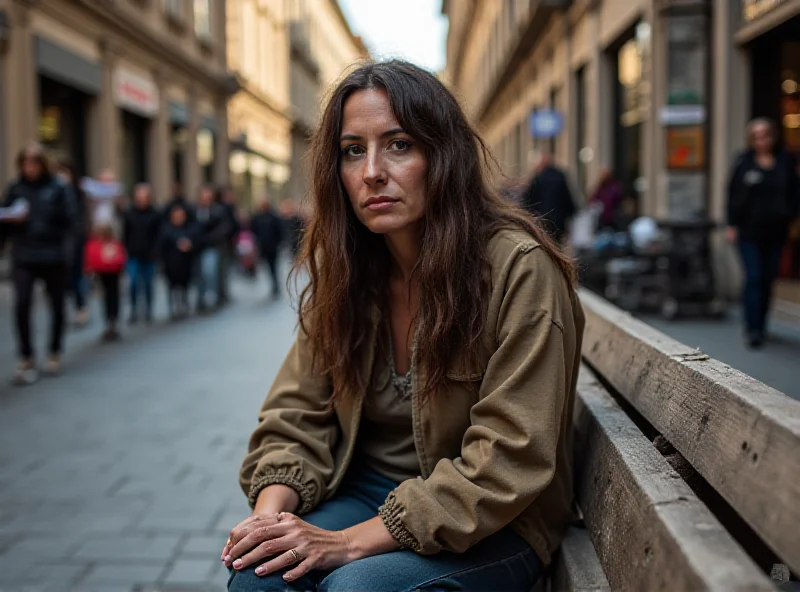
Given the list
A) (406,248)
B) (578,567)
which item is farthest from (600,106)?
(578,567)

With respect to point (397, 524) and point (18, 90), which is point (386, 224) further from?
point (18, 90)

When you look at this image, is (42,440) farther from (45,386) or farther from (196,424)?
(45,386)

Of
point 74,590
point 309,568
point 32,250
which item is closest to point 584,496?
point 309,568

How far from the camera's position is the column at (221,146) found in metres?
28.3

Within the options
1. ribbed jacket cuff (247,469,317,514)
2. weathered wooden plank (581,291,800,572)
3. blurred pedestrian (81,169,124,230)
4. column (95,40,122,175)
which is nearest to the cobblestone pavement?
ribbed jacket cuff (247,469,317,514)

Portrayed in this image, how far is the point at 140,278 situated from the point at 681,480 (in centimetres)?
1170

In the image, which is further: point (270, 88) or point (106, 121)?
point (270, 88)

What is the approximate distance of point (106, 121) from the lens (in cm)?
1792

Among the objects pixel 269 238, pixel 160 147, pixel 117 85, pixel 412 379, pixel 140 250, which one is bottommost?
pixel 412 379

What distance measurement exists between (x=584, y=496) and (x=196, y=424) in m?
4.29

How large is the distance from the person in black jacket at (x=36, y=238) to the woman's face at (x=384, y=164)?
6.32 meters

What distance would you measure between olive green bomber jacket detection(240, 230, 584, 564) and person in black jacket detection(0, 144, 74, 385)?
6.13 metres

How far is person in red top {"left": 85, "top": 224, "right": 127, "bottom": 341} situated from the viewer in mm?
10484

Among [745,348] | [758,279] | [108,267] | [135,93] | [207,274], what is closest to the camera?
[745,348]
